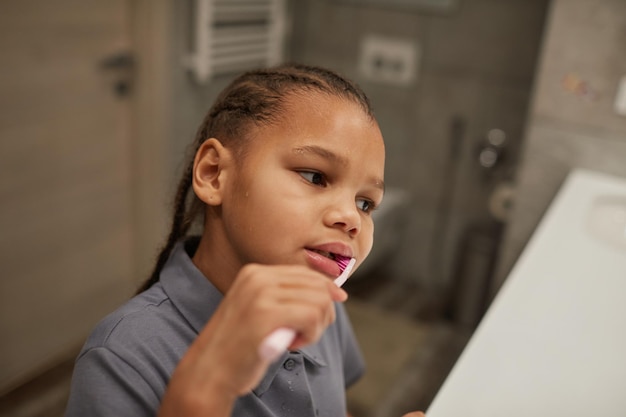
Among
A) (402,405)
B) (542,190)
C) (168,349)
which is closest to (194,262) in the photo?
→ (168,349)

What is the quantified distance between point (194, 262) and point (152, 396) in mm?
201

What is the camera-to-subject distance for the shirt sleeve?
59cm

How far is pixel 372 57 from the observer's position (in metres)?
2.54

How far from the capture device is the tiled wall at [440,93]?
231cm

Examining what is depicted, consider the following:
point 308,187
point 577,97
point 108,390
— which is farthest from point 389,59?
point 108,390

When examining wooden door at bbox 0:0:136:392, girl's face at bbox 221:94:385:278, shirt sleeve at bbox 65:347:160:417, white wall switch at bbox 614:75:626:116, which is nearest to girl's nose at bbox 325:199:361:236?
girl's face at bbox 221:94:385:278

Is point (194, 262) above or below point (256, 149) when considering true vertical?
below

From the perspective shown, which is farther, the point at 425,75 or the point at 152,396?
the point at 425,75

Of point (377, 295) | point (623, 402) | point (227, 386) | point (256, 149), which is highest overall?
point (256, 149)

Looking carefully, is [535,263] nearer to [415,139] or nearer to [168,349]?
[168,349]

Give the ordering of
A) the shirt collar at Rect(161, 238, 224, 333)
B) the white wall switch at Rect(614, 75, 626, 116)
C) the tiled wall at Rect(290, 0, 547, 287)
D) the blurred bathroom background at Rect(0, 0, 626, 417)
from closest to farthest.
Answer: the shirt collar at Rect(161, 238, 224, 333), the white wall switch at Rect(614, 75, 626, 116), the blurred bathroom background at Rect(0, 0, 626, 417), the tiled wall at Rect(290, 0, 547, 287)

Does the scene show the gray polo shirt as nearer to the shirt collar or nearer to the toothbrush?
the shirt collar

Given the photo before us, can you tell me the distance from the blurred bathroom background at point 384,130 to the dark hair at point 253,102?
103cm

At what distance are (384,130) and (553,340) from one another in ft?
6.36
